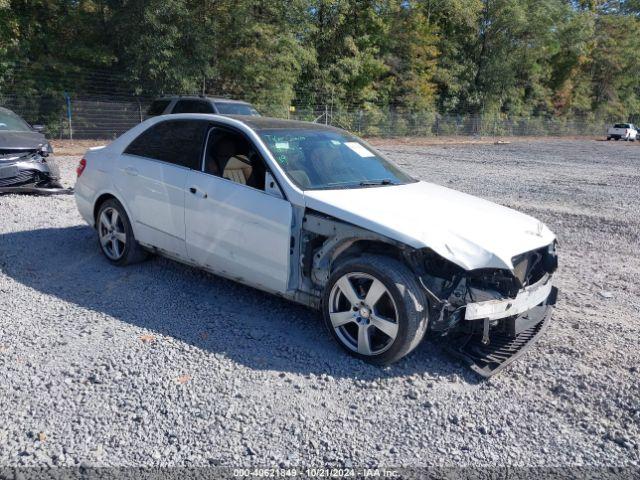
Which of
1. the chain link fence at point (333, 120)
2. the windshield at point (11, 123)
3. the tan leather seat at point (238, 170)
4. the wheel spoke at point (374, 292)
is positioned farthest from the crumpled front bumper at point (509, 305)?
the chain link fence at point (333, 120)

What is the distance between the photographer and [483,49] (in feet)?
163

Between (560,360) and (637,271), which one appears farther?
(637,271)

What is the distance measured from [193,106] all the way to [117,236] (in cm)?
1079

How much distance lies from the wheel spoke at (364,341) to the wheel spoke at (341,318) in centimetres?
9

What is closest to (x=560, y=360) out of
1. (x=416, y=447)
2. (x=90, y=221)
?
(x=416, y=447)

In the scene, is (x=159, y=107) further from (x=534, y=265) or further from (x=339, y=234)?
(x=534, y=265)

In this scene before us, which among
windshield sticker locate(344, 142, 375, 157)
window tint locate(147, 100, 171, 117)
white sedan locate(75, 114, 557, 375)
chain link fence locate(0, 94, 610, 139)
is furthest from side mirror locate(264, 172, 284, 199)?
chain link fence locate(0, 94, 610, 139)

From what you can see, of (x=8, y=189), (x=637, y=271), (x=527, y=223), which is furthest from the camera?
(x=8, y=189)

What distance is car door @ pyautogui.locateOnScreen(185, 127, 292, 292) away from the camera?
4.25 meters

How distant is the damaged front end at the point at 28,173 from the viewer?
884cm

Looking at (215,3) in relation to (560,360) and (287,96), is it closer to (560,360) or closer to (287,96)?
(287,96)

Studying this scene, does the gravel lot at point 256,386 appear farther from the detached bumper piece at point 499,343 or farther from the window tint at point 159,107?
the window tint at point 159,107

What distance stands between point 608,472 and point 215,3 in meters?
27.6

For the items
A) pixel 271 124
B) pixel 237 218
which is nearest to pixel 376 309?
pixel 237 218
